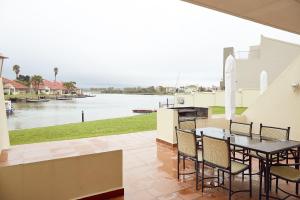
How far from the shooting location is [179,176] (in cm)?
411

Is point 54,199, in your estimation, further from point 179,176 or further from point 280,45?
point 280,45

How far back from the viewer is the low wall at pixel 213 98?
15.0 metres

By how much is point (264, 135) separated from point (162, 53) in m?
20.6

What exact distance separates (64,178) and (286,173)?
299 cm

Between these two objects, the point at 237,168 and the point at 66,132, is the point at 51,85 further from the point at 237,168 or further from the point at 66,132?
the point at 237,168

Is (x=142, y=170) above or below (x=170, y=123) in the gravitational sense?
below

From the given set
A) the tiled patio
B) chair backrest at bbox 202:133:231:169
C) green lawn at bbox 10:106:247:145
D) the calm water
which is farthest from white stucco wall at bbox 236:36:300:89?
chair backrest at bbox 202:133:231:169

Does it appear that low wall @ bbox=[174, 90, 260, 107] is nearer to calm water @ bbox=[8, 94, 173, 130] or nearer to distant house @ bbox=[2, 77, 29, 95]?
calm water @ bbox=[8, 94, 173, 130]

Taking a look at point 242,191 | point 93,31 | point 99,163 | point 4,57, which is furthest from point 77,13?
point 242,191

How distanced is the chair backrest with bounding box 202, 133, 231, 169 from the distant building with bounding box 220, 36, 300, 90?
13.0 meters

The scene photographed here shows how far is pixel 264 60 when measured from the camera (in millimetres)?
16781

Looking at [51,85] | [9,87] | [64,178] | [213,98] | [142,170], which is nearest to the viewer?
[64,178]

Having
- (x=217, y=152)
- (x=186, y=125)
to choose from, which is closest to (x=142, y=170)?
(x=186, y=125)

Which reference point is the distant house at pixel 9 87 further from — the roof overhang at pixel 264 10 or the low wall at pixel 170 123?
the roof overhang at pixel 264 10
